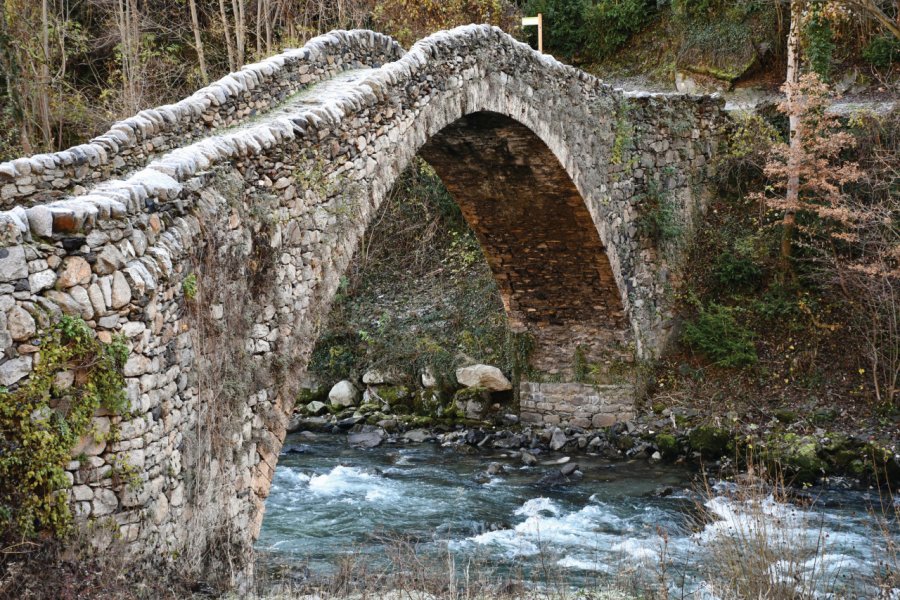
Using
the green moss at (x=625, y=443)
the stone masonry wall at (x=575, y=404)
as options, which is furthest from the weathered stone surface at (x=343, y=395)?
the green moss at (x=625, y=443)

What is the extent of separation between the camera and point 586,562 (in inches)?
333

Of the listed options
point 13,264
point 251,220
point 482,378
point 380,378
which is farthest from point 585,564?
point 380,378

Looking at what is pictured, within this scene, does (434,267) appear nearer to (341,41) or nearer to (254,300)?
(341,41)

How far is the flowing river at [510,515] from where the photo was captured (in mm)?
8070

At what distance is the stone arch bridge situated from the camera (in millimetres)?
4254

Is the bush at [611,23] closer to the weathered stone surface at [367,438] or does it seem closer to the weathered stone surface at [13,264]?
the weathered stone surface at [367,438]

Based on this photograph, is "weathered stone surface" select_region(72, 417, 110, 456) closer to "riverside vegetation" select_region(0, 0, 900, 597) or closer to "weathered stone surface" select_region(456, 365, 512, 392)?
"riverside vegetation" select_region(0, 0, 900, 597)

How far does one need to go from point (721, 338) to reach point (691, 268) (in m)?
1.49

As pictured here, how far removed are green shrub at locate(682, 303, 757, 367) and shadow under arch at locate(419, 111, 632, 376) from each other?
107 cm

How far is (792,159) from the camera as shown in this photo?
12445 millimetres

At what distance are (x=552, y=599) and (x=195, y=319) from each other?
2.67 m

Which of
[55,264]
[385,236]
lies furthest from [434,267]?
[55,264]

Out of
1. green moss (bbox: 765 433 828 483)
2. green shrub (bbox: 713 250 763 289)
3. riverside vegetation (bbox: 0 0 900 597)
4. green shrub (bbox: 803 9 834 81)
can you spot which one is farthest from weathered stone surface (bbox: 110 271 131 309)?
green shrub (bbox: 803 9 834 81)

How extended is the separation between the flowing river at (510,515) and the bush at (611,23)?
11858 millimetres
